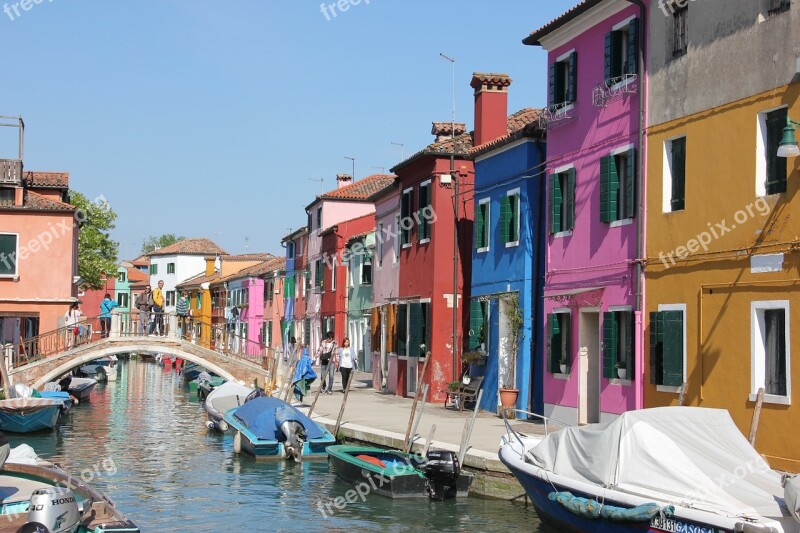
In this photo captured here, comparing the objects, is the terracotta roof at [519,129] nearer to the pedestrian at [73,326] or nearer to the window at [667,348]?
the window at [667,348]

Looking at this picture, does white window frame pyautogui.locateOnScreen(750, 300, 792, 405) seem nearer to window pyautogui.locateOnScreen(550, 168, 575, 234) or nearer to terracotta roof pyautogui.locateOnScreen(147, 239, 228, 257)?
window pyautogui.locateOnScreen(550, 168, 575, 234)

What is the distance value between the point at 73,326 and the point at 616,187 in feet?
76.6

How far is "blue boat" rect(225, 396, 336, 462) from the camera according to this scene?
2303 centimetres

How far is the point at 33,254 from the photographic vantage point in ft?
131

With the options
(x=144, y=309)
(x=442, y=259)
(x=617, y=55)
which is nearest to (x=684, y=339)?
(x=617, y=55)

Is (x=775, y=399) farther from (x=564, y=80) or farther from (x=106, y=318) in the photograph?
(x=106, y=318)

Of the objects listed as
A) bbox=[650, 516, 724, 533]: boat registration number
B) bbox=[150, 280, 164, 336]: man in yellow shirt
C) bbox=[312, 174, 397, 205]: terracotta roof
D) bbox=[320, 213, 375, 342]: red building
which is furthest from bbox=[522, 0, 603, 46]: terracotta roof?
bbox=[312, 174, 397, 205]: terracotta roof

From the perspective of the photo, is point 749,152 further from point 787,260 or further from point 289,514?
point 289,514

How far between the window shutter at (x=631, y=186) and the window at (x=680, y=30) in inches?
83.7

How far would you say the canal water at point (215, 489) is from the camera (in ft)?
54.0

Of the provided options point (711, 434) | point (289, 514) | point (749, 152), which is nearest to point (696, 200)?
point (749, 152)

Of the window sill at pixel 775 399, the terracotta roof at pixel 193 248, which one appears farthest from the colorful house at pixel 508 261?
the terracotta roof at pixel 193 248

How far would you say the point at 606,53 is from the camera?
69.8ft

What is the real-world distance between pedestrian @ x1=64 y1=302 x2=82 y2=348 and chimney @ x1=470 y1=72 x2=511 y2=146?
1649 cm
